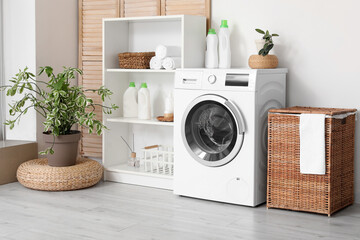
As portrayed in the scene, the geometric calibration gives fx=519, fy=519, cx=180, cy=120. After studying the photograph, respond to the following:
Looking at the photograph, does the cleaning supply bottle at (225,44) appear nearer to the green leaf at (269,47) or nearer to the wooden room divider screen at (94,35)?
the green leaf at (269,47)

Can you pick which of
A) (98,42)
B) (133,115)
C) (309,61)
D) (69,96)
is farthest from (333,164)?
(98,42)

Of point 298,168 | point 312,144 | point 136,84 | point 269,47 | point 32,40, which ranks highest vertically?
point 32,40

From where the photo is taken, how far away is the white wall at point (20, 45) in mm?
4344

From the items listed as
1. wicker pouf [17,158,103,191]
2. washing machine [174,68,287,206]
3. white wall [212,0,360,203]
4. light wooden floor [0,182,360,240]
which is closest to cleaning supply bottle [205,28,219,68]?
white wall [212,0,360,203]

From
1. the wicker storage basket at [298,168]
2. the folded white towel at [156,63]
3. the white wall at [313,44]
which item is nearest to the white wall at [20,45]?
the folded white towel at [156,63]

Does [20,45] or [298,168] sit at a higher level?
[20,45]

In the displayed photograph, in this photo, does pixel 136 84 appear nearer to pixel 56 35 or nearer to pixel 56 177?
pixel 56 35

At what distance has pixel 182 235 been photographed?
2.81 metres

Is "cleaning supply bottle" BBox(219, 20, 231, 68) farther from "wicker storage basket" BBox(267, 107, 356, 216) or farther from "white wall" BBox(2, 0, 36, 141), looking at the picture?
"white wall" BBox(2, 0, 36, 141)

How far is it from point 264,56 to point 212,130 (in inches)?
24.2

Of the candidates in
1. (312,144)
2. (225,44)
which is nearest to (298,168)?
(312,144)

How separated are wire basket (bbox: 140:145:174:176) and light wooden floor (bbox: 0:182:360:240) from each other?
27 cm

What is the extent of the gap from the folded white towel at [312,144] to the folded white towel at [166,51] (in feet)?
3.99

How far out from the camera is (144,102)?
13.3ft
